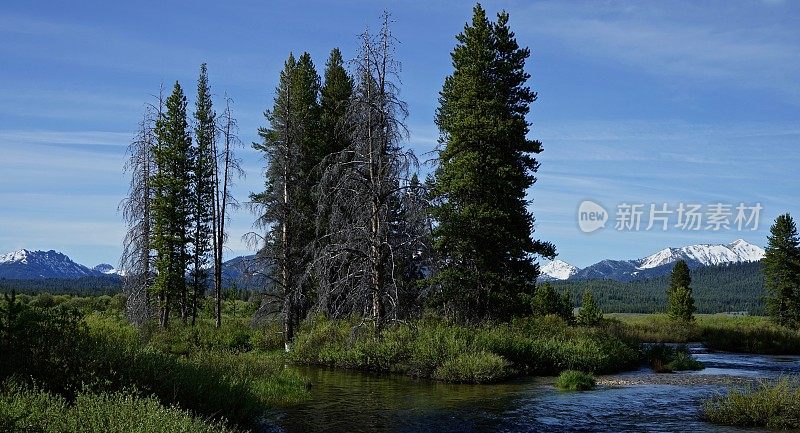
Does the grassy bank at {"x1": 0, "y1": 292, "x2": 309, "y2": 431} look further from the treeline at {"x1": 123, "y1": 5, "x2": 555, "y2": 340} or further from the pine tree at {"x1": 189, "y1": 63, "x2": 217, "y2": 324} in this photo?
the pine tree at {"x1": 189, "y1": 63, "x2": 217, "y2": 324}

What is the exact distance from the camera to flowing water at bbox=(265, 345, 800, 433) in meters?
15.1

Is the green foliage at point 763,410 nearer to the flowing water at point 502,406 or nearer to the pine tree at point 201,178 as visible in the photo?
the flowing water at point 502,406

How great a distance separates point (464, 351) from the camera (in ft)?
77.9

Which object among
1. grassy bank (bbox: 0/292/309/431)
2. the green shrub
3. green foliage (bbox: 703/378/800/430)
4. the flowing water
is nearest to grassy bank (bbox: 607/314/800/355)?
the flowing water

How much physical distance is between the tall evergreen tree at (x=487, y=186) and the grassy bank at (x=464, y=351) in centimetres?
275

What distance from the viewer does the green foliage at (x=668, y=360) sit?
2678cm

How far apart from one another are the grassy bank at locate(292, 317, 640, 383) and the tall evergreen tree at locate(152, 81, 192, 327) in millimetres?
15290

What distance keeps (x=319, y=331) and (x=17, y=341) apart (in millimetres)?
18693

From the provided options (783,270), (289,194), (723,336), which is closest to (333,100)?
(289,194)

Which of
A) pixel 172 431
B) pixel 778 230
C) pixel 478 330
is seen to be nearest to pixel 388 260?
pixel 478 330

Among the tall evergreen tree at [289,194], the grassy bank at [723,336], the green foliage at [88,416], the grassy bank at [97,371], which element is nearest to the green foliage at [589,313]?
the grassy bank at [723,336]

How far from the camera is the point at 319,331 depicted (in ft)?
98.8

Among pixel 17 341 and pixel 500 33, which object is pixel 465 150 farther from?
pixel 17 341

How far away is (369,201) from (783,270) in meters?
50.7
